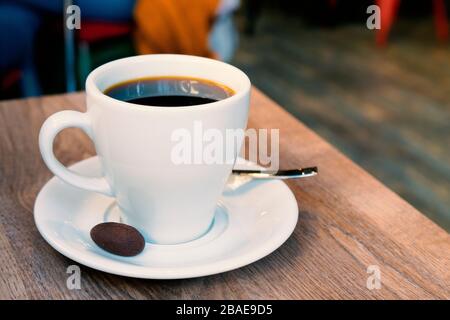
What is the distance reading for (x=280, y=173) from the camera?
523mm

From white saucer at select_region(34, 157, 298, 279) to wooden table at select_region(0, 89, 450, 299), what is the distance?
2 centimetres

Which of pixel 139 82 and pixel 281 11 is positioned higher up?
pixel 139 82

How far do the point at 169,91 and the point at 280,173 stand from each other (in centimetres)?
12

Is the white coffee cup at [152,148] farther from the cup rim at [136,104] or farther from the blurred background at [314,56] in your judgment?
the blurred background at [314,56]

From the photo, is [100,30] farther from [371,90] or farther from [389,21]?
[389,21]

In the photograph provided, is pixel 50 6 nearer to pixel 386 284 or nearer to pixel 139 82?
pixel 139 82

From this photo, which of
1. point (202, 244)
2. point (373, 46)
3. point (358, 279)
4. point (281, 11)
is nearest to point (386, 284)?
point (358, 279)

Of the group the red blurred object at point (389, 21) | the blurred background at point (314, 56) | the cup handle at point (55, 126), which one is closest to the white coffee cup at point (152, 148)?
the cup handle at point (55, 126)

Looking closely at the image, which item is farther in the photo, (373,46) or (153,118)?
(373,46)

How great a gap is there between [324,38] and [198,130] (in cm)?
247

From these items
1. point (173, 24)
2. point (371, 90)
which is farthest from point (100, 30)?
point (371, 90)

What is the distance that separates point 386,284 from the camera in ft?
1.40

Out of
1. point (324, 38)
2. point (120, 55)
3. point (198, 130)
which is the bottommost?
point (324, 38)

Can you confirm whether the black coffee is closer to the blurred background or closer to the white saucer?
the white saucer
